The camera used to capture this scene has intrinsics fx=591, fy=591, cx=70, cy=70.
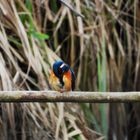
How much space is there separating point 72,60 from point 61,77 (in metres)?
1.31

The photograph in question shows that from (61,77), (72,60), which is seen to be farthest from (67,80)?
(72,60)

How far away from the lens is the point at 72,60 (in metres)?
2.91

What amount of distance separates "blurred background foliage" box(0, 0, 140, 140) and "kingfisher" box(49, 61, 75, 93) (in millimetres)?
740

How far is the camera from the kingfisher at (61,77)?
1583 millimetres

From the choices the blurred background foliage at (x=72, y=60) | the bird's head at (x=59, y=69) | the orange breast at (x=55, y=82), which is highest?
the bird's head at (x=59, y=69)

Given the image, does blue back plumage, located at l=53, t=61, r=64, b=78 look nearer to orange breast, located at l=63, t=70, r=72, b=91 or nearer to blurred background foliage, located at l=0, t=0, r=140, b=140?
orange breast, located at l=63, t=70, r=72, b=91

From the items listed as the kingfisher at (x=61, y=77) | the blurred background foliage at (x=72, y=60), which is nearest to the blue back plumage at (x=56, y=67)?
the kingfisher at (x=61, y=77)

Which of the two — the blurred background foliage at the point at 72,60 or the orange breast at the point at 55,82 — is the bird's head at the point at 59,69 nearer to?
the orange breast at the point at 55,82

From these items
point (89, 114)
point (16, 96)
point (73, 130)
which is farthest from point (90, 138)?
point (16, 96)

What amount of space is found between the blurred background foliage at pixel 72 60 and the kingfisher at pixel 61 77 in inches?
29.1

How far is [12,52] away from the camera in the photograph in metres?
2.56

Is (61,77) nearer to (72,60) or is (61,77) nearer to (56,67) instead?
(56,67)

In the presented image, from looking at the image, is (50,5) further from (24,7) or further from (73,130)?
(73,130)

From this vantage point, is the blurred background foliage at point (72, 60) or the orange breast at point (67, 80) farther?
the blurred background foliage at point (72, 60)
